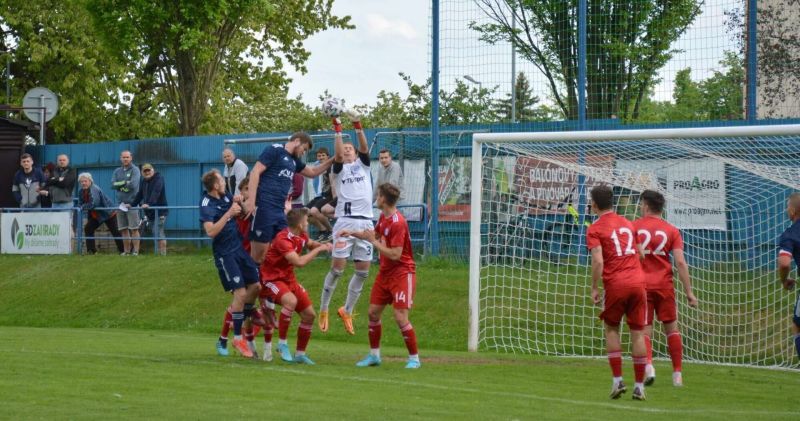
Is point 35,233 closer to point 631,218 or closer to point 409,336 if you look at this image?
point 631,218

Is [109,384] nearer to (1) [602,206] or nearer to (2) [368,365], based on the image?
(2) [368,365]

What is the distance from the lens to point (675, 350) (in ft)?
44.4

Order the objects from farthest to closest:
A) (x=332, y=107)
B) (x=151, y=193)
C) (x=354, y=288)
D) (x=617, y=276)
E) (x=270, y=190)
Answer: (x=151, y=193) < (x=354, y=288) < (x=332, y=107) < (x=270, y=190) < (x=617, y=276)

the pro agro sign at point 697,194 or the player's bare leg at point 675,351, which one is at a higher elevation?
the pro agro sign at point 697,194

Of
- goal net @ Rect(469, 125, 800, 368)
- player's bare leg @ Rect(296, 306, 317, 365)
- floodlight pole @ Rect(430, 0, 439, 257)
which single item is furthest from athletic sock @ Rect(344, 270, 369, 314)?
floodlight pole @ Rect(430, 0, 439, 257)

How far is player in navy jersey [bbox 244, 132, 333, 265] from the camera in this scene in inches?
577

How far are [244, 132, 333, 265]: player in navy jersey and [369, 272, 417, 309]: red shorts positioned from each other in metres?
1.61

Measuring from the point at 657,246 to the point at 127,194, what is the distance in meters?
16.2

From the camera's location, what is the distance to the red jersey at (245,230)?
15469 millimetres

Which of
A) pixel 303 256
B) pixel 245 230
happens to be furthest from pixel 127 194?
pixel 303 256

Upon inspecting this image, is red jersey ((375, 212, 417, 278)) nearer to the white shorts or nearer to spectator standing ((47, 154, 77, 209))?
the white shorts

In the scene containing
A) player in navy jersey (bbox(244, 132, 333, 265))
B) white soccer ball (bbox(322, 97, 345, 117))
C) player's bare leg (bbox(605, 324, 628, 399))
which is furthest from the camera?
white soccer ball (bbox(322, 97, 345, 117))

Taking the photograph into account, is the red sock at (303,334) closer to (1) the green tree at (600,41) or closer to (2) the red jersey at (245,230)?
(2) the red jersey at (245,230)

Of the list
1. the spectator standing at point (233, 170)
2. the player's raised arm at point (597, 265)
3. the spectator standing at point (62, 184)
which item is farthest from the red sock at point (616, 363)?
the spectator standing at point (62, 184)
